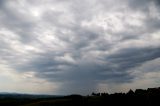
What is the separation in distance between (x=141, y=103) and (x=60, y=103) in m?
51.5

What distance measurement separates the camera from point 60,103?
156250 millimetres

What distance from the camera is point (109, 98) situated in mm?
165375

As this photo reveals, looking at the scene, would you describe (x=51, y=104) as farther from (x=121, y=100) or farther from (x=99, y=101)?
(x=121, y=100)

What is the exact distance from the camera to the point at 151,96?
170 metres

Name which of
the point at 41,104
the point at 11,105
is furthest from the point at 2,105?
the point at 41,104

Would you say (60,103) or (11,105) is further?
(11,105)

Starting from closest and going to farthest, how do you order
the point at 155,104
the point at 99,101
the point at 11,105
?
the point at 155,104, the point at 99,101, the point at 11,105

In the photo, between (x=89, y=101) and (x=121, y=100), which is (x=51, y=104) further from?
(x=121, y=100)

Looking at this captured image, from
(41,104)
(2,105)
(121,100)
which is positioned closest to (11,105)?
(2,105)

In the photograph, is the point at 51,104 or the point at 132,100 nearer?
the point at 51,104

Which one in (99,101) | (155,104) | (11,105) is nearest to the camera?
(155,104)

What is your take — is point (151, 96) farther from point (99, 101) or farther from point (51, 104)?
point (51, 104)

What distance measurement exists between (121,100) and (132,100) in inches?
308

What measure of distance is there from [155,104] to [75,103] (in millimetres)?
49444
